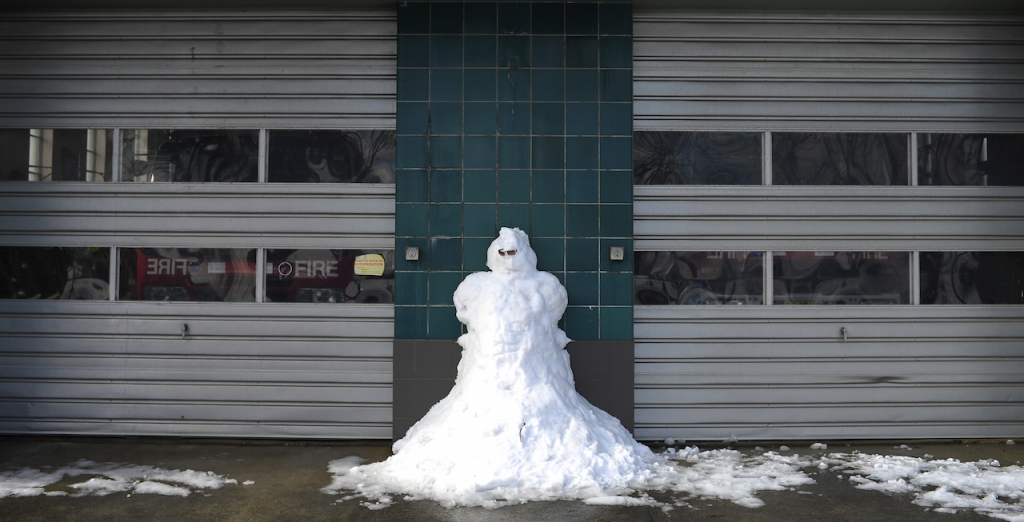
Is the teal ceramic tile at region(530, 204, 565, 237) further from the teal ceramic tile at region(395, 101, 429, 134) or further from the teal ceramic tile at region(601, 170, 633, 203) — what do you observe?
the teal ceramic tile at region(395, 101, 429, 134)

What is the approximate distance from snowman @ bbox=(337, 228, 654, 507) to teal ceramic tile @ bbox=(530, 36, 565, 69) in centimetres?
179

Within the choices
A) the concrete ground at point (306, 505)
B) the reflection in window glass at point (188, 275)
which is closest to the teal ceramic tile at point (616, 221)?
the concrete ground at point (306, 505)

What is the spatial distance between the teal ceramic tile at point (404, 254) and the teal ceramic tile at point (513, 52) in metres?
1.98

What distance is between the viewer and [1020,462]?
22.2 ft

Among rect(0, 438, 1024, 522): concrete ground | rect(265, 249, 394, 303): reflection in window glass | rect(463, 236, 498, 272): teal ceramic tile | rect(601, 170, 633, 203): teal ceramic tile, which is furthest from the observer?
rect(265, 249, 394, 303): reflection in window glass

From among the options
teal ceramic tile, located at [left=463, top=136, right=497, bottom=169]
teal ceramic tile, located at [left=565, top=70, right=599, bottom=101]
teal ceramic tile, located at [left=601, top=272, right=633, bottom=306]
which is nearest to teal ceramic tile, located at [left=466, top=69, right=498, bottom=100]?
teal ceramic tile, located at [left=463, top=136, right=497, bottom=169]

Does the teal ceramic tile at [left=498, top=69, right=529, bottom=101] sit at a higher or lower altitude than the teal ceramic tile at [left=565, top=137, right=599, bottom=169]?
higher

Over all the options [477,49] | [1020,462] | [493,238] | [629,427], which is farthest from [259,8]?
[1020,462]

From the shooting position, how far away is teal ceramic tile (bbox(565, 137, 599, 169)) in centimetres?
741

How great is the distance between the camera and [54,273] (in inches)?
302

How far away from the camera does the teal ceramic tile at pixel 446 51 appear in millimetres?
7438

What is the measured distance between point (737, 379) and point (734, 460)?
1022 mm

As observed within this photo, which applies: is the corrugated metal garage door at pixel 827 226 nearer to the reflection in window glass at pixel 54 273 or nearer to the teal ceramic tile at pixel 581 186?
the teal ceramic tile at pixel 581 186

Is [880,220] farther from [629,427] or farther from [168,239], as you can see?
[168,239]
